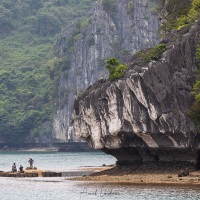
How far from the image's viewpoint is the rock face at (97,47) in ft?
555

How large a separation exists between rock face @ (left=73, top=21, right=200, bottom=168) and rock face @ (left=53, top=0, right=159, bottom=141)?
341 ft

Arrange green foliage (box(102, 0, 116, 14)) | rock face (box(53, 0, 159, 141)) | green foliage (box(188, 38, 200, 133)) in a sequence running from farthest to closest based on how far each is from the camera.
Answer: green foliage (box(102, 0, 116, 14)) → rock face (box(53, 0, 159, 141)) → green foliage (box(188, 38, 200, 133))

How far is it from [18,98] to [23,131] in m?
13.0

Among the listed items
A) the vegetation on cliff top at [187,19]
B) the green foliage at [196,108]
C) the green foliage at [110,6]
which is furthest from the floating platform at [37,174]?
the green foliage at [110,6]

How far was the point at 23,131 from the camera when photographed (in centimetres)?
18200

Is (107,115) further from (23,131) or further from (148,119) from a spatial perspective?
(23,131)

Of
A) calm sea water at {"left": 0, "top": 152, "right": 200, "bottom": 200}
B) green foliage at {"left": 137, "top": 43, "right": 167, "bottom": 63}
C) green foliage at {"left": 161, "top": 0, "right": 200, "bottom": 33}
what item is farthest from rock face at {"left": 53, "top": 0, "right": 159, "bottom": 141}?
calm sea water at {"left": 0, "top": 152, "right": 200, "bottom": 200}

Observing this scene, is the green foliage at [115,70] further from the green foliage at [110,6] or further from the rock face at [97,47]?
the green foliage at [110,6]

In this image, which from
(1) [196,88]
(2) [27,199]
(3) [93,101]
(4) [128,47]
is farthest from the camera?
(4) [128,47]

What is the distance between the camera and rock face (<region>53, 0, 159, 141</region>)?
169125 millimetres

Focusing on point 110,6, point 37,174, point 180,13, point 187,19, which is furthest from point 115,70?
point 110,6

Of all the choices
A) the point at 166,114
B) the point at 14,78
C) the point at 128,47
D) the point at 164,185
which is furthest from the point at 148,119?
the point at 14,78

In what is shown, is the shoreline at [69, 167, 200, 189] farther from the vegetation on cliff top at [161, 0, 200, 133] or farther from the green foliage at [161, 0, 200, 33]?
the green foliage at [161, 0, 200, 33]

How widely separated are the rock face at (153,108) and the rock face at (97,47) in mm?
103798
